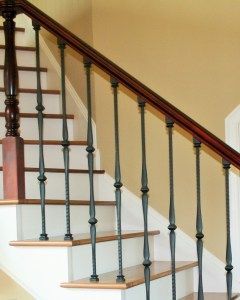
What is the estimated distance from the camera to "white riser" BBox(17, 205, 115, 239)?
337cm

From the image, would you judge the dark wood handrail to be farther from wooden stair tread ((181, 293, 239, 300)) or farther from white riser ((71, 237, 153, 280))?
wooden stair tread ((181, 293, 239, 300))

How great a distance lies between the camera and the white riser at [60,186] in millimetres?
3877

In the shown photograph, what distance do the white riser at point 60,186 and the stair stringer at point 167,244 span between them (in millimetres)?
139

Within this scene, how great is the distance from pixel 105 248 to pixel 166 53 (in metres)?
1.52

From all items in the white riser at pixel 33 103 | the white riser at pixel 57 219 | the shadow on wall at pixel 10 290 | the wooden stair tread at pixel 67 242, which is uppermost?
the white riser at pixel 33 103

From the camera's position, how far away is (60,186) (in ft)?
13.4

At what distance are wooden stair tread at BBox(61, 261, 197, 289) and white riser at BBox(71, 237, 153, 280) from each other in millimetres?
49

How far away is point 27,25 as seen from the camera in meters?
5.25

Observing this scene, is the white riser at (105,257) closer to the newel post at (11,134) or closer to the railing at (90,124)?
the railing at (90,124)

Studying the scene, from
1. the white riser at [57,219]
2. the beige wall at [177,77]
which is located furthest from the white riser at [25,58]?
the white riser at [57,219]

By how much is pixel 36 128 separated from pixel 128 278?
1488mm

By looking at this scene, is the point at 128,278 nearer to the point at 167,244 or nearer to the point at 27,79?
the point at 167,244

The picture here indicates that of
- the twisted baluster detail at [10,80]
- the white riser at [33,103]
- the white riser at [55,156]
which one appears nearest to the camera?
the twisted baluster detail at [10,80]

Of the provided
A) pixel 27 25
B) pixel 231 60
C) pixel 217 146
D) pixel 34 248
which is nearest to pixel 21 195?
pixel 34 248
